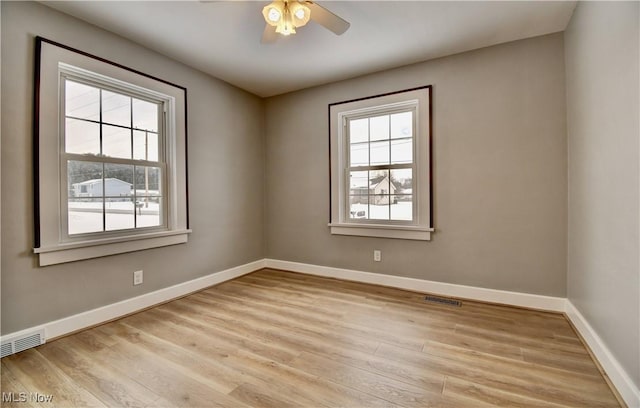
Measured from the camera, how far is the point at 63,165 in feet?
7.77

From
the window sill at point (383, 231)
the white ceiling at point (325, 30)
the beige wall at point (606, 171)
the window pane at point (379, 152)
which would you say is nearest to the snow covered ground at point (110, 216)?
the white ceiling at point (325, 30)

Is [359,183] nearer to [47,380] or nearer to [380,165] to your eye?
[380,165]

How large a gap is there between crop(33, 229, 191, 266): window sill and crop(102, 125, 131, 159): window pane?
2.57 feet

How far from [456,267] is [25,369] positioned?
11.7 feet

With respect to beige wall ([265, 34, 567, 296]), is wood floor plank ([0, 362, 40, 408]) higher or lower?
lower

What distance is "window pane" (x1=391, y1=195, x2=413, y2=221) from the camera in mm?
3441

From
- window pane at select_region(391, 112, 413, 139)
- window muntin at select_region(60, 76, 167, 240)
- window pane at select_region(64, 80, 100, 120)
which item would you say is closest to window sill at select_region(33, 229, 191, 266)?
window muntin at select_region(60, 76, 167, 240)

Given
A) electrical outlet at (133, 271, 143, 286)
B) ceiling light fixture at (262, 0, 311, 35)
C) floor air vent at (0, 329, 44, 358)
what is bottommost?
floor air vent at (0, 329, 44, 358)

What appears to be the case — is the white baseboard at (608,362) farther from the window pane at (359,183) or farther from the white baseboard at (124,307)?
the white baseboard at (124,307)

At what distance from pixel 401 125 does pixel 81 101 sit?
313 cm

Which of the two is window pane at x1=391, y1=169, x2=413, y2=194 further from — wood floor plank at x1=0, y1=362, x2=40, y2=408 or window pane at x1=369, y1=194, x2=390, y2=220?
wood floor plank at x1=0, y1=362, x2=40, y2=408

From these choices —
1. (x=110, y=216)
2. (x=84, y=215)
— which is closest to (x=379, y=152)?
(x=110, y=216)

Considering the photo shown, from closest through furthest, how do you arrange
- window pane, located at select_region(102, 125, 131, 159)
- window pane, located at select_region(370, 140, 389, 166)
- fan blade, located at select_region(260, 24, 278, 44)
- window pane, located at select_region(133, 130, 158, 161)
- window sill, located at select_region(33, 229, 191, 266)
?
fan blade, located at select_region(260, 24, 278, 44)
window sill, located at select_region(33, 229, 191, 266)
window pane, located at select_region(102, 125, 131, 159)
window pane, located at select_region(133, 130, 158, 161)
window pane, located at select_region(370, 140, 389, 166)

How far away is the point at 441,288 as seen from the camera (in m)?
3.22
